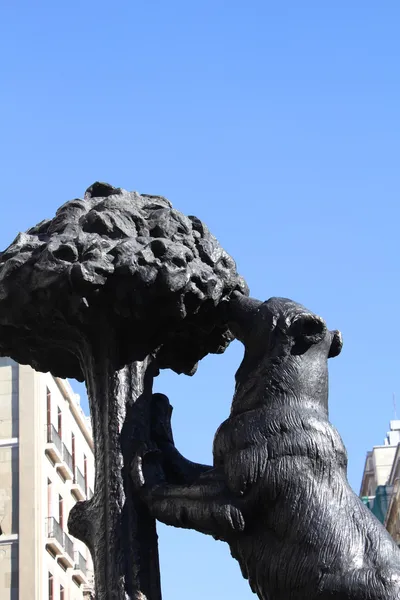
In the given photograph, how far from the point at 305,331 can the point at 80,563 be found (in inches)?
1296

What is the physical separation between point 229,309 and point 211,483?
88 cm

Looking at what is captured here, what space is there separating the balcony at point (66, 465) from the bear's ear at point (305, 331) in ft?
96.2

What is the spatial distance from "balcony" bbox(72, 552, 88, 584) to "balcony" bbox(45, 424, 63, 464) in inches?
163

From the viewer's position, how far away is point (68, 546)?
110ft

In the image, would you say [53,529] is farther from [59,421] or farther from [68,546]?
[59,421]

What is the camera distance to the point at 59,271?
14.4 ft

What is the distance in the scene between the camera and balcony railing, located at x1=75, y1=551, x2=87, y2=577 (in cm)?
3494

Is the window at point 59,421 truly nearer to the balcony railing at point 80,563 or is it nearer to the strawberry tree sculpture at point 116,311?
the balcony railing at point 80,563

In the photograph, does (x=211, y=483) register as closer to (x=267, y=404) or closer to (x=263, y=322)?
(x=267, y=404)

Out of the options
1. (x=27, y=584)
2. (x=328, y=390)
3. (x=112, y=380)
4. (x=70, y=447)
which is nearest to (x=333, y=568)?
(x=328, y=390)

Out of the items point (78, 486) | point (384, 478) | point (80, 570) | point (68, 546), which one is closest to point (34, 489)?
point (68, 546)

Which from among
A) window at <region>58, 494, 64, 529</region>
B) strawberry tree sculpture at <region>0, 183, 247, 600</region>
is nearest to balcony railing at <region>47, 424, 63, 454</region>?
window at <region>58, 494, 64, 529</region>

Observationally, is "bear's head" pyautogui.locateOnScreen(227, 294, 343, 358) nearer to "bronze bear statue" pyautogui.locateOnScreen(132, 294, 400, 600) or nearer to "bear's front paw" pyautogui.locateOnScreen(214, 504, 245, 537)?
"bronze bear statue" pyautogui.locateOnScreen(132, 294, 400, 600)

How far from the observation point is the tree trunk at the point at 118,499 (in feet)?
13.9
